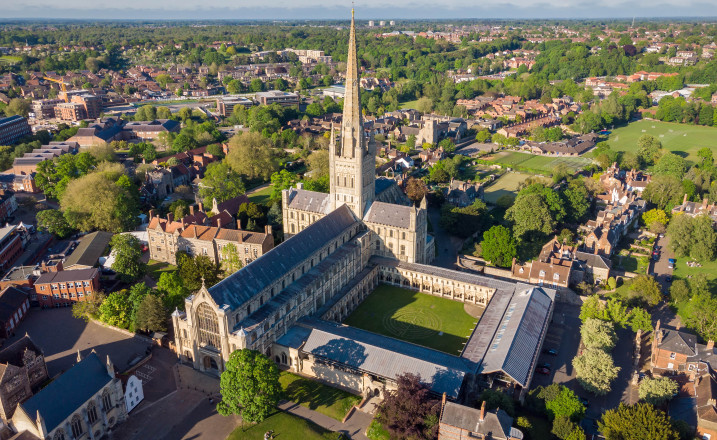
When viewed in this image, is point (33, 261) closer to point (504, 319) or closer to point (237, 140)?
point (237, 140)

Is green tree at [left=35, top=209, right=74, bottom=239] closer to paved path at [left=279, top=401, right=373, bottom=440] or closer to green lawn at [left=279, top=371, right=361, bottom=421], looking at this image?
green lawn at [left=279, top=371, right=361, bottom=421]

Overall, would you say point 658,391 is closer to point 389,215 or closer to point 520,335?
point 520,335

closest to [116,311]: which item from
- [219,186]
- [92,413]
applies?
[92,413]

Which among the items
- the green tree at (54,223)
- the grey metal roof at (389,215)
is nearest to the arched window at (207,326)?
the grey metal roof at (389,215)

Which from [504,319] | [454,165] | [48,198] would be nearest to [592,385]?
[504,319]

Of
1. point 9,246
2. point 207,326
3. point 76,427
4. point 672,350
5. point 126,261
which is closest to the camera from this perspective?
point 76,427

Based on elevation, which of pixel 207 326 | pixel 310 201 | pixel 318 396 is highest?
pixel 310 201
